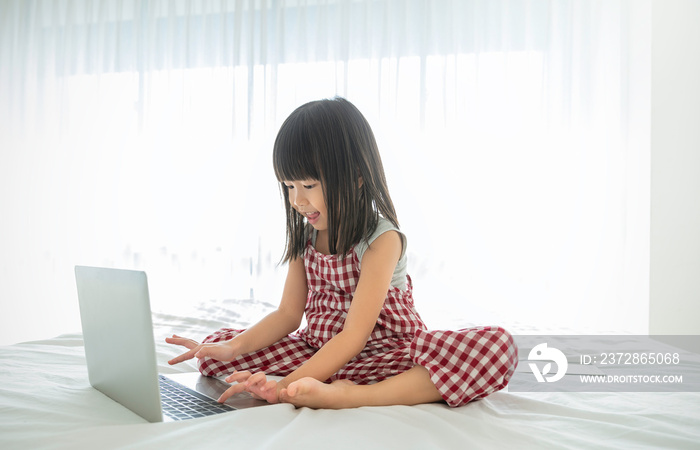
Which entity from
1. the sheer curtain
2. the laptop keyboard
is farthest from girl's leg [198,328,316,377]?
the sheer curtain

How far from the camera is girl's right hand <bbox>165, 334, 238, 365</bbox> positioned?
3.78 feet

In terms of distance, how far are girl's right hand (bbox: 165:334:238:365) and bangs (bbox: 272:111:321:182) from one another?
38 cm

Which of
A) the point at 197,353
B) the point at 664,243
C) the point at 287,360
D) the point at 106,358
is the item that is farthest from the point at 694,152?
the point at 106,358

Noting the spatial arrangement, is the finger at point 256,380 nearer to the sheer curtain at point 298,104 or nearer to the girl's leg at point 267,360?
the girl's leg at point 267,360

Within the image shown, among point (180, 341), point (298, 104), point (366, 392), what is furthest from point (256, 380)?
point (298, 104)

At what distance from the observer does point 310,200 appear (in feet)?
4.12

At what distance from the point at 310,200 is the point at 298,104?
2074mm

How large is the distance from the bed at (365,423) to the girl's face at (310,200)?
476 mm

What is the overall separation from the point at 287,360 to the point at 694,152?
93.1 inches

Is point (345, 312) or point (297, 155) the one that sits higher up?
point (297, 155)

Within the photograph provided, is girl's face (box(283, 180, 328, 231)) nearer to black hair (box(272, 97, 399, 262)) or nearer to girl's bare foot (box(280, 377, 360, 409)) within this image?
black hair (box(272, 97, 399, 262))

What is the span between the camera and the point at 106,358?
0.92 m

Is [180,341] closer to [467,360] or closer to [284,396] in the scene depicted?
[284,396]

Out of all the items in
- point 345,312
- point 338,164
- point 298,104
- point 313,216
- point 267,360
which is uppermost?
point 298,104
